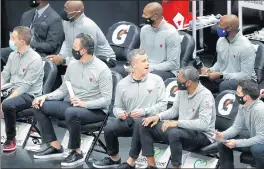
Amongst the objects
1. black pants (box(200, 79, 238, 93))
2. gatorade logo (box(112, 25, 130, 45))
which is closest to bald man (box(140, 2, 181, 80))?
black pants (box(200, 79, 238, 93))

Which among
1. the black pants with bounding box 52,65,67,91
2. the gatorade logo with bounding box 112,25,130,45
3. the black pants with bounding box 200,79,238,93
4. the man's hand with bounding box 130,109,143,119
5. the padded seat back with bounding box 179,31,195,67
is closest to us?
the man's hand with bounding box 130,109,143,119

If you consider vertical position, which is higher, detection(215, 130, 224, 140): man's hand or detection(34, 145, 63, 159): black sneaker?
detection(215, 130, 224, 140): man's hand

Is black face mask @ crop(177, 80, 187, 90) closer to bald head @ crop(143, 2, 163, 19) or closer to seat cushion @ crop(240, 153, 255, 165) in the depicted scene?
seat cushion @ crop(240, 153, 255, 165)

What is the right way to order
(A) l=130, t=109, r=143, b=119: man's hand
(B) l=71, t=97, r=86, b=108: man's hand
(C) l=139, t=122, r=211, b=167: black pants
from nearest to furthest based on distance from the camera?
(C) l=139, t=122, r=211, b=167: black pants < (A) l=130, t=109, r=143, b=119: man's hand < (B) l=71, t=97, r=86, b=108: man's hand

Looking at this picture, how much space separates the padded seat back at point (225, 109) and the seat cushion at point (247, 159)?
46cm

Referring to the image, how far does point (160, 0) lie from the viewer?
11.5 m

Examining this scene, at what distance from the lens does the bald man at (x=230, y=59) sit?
8031 mm

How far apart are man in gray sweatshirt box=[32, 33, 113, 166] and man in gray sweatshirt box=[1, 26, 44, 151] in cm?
38

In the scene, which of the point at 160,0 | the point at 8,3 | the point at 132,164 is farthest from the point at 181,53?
the point at 8,3

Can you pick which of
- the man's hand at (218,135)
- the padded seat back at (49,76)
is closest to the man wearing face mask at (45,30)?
the padded seat back at (49,76)

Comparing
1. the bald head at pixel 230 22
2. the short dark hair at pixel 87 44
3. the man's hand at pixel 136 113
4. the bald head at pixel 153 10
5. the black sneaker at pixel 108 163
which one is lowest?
the black sneaker at pixel 108 163

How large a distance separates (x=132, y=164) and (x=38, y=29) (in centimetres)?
276

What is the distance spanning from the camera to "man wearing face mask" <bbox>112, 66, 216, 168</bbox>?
23.2 ft

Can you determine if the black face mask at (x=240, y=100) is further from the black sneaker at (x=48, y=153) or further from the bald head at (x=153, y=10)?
the black sneaker at (x=48, y=153)
